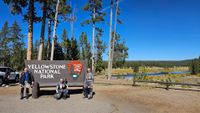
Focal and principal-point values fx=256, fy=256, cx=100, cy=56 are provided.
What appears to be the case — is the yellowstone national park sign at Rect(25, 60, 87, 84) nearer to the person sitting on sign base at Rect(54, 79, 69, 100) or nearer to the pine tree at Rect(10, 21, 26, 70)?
the person sitting on sign base at Rect(54, 79, 69, 100)

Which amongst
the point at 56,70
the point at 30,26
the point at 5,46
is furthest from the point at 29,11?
the point at 5,46

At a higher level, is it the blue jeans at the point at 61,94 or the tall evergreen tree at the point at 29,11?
the tall evergreen tree at the point at 29,11

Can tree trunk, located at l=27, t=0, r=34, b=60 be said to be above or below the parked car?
above

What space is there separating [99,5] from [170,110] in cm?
2899

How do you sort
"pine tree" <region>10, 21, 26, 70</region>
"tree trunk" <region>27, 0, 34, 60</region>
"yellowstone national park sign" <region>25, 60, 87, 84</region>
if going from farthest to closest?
"pine tree" <region>10, 21, 26, 70</region>
"tree trunk" <region>27, 0, 34, 60</region>
"yellowstone national park sign" <region>25, 60, 87, 84</region>

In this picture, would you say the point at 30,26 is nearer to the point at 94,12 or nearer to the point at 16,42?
the point at 94,12

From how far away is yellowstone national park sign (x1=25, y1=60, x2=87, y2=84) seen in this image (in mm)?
16438

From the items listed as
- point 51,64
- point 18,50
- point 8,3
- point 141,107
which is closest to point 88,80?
point 51,64

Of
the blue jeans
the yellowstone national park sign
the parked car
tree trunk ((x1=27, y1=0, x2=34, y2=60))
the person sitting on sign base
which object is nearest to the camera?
the blue jeans

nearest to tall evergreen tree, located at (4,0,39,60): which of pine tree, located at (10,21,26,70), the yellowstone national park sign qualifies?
the yellowstone national park sign

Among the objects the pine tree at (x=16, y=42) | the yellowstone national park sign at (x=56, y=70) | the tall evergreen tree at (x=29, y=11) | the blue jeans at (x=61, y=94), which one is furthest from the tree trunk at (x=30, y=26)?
the pine tree at (x=16, y=42)

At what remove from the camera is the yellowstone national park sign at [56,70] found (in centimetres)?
1644

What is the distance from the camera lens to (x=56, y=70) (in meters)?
17.0

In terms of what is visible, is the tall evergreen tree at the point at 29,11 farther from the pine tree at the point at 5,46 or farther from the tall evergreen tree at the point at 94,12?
the pine tree at the point at 5,46
